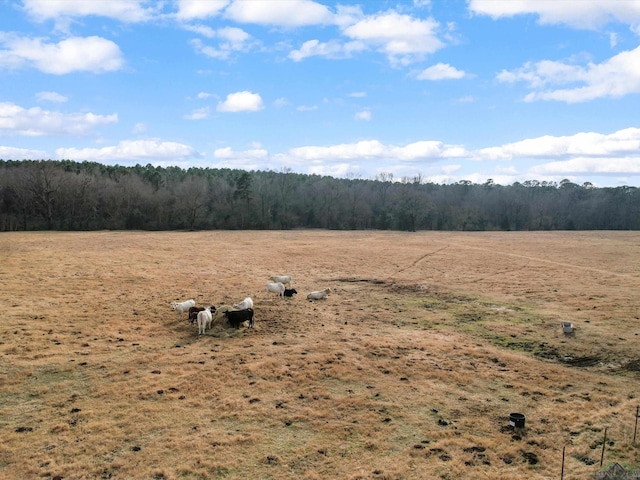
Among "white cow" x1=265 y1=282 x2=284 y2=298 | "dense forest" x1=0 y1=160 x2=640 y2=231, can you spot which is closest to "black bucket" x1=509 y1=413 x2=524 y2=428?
"white cow" x1=265 y1=282 x2=284 y2=298

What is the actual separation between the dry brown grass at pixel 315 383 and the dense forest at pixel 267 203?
6249 cm

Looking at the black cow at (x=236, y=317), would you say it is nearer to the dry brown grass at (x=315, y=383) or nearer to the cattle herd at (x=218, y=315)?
the cattle herd at (x=218, y=315)

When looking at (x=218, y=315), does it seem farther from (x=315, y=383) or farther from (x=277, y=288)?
(x=315, y=383)

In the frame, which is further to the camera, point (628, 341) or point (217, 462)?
point (628, 341)

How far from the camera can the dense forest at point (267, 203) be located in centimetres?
7981

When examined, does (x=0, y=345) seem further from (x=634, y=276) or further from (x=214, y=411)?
(x=634, y=276)

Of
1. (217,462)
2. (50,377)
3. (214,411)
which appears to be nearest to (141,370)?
(50,377)

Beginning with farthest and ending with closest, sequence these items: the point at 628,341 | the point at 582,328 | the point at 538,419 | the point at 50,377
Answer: the point at 582,328, the point at 628,341, the point at 50,377, the point at 538,419

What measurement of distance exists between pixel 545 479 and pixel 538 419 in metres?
2.69

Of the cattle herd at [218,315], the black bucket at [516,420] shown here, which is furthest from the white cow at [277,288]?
Result: the black bucket at [516,420]

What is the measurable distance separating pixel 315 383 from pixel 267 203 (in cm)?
9748

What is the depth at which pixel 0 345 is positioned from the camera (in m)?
15.4

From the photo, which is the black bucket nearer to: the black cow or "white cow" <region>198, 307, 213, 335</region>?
the black cow

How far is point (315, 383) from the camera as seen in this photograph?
1312 centimetres
